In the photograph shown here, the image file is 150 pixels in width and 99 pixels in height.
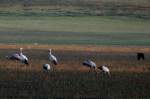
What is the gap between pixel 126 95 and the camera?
19.4 meters

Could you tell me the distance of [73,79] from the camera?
22.8 metres

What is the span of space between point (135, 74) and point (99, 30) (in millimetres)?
30934

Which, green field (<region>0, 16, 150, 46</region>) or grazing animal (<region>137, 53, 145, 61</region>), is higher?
grazing animal (<region>137, 53, 145, 61</region>)

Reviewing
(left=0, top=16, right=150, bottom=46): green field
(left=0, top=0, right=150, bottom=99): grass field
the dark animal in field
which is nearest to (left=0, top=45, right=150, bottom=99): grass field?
(left=0, top=0, right=150, bottom=99): grass field

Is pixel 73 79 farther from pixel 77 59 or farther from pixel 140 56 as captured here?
pixel 140 56

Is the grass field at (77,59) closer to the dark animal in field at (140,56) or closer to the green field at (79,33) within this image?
the green field at (79,33)

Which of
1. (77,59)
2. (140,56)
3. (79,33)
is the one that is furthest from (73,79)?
(79,33)

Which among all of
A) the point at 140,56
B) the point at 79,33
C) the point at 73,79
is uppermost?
the point at 73,79

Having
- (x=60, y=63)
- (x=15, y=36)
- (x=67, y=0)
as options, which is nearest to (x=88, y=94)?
(x=60, y=63)

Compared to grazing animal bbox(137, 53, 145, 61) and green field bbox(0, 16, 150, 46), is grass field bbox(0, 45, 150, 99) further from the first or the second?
green field bbox(0, 16, 150, 46)

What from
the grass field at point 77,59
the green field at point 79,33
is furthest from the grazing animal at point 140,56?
the green field at point 79,33

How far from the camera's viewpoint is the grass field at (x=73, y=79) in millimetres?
19453

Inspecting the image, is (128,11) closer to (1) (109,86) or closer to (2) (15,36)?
(2) (15,36)

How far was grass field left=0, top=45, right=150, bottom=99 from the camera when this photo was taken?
19.5m
